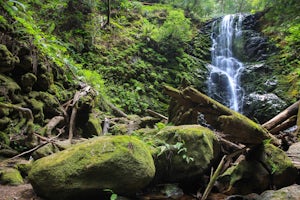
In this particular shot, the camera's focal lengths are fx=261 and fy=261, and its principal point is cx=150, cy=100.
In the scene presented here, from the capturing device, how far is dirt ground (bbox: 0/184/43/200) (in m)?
3.56

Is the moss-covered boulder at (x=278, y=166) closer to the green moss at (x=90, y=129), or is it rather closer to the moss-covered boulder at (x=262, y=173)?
the moss-covered boulder at (x=262, y=173)

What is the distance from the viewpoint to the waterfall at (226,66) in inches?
609

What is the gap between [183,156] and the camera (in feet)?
17.0

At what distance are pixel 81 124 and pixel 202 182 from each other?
3.45 meters

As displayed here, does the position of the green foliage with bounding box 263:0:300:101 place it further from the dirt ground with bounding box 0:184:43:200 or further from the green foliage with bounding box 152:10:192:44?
the dirt ground with bounding box 0:184:43:200

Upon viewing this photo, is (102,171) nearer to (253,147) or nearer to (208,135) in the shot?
(208,135)

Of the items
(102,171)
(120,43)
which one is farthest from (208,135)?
(120,43)

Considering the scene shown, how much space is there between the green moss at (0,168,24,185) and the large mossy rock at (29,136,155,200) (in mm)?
384

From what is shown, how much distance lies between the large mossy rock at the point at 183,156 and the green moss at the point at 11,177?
2426mm

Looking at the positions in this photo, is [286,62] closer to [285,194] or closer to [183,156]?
[183,156]

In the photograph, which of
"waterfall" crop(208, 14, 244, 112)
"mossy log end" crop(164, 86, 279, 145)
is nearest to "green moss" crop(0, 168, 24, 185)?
"mossy log end" crop(164, 86, 279, 145)

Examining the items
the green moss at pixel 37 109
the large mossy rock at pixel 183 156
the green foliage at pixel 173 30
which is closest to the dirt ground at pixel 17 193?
the green moss at pixel 37 109

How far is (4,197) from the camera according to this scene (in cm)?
350

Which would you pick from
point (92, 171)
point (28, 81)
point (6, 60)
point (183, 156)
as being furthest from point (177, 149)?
point (6, 60)
